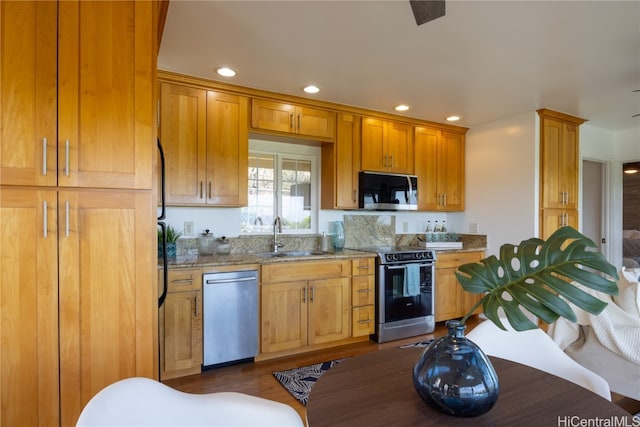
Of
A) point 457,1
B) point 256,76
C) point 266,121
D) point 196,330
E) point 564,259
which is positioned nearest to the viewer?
point 564,259

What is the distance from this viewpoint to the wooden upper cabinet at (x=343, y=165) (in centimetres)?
367

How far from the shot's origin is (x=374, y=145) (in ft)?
12.8

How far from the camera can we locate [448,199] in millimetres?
4430

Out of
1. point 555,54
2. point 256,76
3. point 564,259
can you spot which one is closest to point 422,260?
point 555,54

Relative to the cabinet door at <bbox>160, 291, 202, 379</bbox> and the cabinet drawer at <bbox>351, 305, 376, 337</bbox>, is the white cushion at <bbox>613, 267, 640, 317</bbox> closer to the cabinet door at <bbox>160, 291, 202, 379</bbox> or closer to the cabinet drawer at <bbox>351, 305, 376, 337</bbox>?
the cabinet drawer at <bbox>351, 305, 376, 337</bbox>

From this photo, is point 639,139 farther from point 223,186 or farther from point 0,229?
point 0,229

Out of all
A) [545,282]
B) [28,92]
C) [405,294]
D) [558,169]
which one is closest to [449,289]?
[405,294]

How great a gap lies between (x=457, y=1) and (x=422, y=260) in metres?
2.50

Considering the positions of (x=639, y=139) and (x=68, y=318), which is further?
(x=639, y=139)

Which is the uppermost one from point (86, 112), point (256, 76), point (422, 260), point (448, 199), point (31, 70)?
point (256, 76)

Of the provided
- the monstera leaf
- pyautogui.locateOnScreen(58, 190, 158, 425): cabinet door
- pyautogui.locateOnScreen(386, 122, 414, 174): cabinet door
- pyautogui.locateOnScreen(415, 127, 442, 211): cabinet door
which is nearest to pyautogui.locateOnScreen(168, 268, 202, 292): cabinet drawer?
pyautogui.locateOnScreen(58, 190, 158, 425): cabinet door

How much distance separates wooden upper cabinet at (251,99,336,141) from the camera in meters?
3.23

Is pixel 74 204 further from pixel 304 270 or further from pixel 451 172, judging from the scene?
pixel 451 172

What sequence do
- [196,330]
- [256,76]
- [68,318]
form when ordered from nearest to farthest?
1. [68,318]
2. [196,330]
3. [256,76]
